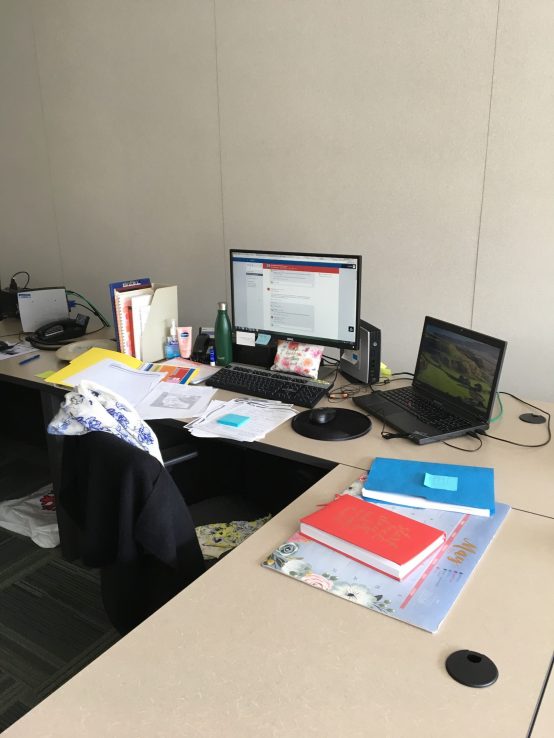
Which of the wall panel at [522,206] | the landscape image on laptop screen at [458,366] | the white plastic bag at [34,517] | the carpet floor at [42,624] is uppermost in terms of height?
the wall panel at [522,206]

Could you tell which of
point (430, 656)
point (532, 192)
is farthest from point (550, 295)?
point (430, 656)

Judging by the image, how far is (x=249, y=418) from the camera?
1896 mm

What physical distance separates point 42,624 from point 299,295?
150cm

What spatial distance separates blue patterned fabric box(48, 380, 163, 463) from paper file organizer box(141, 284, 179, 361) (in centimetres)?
94

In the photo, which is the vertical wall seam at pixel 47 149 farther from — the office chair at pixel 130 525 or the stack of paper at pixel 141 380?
the office chair at pixel 130 525

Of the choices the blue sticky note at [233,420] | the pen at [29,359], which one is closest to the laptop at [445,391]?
the blue sticky note at [233,420]

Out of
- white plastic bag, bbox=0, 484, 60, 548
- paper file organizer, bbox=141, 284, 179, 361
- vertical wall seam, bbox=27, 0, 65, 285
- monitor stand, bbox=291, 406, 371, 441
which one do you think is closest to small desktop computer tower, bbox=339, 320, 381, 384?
monitor stand, bbox=291, 406, 371, 441

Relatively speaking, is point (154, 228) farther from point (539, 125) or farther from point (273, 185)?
point (539, 125)

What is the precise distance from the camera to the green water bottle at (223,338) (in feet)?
7.70

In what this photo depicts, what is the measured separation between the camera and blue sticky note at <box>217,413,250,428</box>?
6.03 ft

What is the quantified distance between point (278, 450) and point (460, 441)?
1.75ft

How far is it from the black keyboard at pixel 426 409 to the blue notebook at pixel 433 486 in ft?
0.83

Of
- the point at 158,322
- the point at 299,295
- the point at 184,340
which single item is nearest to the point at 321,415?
the point at 299,295

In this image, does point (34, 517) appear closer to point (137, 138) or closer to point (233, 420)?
point (233, 420)
